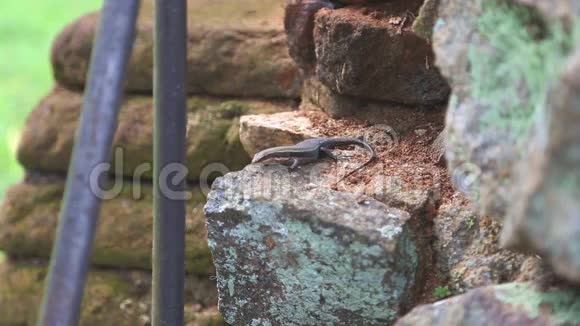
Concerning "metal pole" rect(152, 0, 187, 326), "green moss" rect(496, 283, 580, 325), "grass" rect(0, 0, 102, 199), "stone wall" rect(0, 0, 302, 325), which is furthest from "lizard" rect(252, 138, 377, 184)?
"grass" rect(0, 0, 102, 199)

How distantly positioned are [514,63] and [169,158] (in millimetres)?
704

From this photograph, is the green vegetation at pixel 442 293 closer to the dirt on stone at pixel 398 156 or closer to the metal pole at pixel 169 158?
the dirt on stone at pixel 398 156

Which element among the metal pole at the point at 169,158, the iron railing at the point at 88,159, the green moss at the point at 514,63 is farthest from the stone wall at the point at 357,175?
the iron railing at the point at 88,159

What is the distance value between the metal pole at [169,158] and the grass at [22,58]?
3423 mm

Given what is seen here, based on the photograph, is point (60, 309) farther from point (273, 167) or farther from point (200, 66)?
point (200, 66)

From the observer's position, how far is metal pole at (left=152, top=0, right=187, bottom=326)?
1.56 metres

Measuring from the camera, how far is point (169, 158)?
163cm

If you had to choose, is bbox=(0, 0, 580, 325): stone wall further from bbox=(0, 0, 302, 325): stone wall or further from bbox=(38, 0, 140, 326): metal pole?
bbox=(38, 0, 140, 326): metal pole

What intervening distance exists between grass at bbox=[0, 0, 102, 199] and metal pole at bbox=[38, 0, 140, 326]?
12.5 ft

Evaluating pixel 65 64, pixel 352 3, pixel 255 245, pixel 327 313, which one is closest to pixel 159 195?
pixel 255 245

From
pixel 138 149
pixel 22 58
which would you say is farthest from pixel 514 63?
pixel 22 58

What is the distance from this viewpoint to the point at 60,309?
1216 millimetres

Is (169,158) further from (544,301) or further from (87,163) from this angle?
(544,301)

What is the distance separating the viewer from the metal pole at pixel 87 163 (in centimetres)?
122
